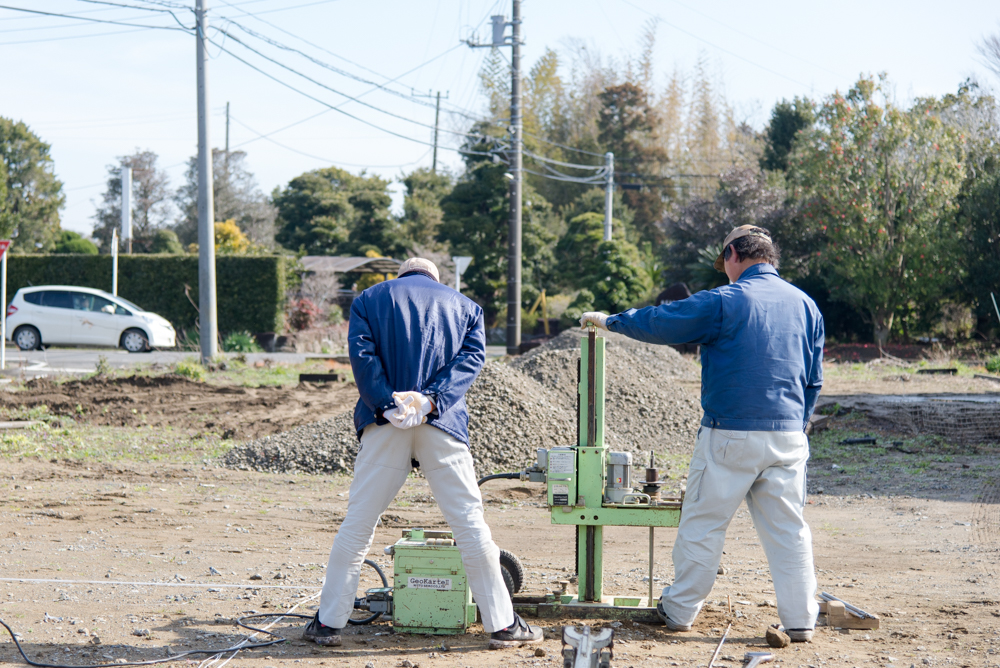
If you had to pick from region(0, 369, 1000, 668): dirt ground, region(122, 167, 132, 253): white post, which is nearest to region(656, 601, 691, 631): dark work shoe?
region(0, 369, 1000, 668): dirt ground

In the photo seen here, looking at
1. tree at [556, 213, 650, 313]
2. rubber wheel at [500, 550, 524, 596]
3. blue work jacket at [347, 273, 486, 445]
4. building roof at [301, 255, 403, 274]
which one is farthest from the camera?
building roof at [301, 255, 403, 274]

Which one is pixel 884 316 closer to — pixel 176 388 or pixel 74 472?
pixel 176 388

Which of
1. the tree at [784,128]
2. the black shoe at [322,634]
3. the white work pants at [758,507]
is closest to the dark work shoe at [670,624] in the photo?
the white work pants at [758,507]

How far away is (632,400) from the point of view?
37.1 ft

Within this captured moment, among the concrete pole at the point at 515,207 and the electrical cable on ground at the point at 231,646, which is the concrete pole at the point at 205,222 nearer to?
the concrete pole at the point at 515,207

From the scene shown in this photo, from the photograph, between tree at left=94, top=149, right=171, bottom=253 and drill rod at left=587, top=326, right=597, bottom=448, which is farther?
tree at left=94, top=149, right=171, bottom=253

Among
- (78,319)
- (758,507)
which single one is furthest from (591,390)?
(78,319)

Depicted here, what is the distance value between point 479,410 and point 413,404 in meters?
5.73

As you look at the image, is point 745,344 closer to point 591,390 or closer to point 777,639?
point 591,390

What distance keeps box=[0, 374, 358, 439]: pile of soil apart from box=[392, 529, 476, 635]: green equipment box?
696 cm

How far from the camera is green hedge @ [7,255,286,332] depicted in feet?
80.2

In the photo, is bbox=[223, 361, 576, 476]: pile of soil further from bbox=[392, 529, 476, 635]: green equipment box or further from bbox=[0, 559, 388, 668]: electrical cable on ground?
bbox=[392, 529, 476, 635]: green equipment box

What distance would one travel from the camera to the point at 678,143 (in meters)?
50.4

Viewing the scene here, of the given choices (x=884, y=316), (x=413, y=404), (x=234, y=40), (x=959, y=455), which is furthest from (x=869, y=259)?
(x=413, y=404)
